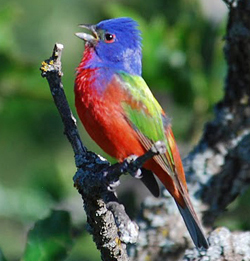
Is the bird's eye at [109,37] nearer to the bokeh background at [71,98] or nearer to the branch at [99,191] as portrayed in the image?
the bokeh background at [71,98]

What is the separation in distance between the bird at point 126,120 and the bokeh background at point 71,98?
632mm

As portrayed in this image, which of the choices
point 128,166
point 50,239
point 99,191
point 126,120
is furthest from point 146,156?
point 126,120

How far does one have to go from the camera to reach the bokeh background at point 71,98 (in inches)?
220

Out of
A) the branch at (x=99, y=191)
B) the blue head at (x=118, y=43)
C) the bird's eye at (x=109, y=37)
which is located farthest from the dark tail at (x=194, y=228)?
the bird's eye at (x=109, y=37)

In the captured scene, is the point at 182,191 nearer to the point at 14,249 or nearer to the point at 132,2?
the point at 14,249

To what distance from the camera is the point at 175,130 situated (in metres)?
6.00

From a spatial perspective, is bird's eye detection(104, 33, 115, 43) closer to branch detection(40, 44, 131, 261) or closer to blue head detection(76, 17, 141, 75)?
blue head detection(76, 17, 141, 75)

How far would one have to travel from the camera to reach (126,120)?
14.9 feet

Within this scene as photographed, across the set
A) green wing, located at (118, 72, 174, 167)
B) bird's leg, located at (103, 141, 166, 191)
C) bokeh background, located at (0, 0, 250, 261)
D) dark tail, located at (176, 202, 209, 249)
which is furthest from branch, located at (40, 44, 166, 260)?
bokeh background, located at (0, 0, 250, 261)

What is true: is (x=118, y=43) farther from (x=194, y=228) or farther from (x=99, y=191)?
(x=99, y=191)

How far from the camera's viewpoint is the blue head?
4859mm

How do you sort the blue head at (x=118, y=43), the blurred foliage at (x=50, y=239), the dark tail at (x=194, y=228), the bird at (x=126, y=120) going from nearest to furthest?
the blurred foliage at (x=50, y=239) → the dark tail at (x=194, y=228) → the bird at (x=126, y=120) → the blue head at (x=118, y=43)

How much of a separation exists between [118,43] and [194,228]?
51.4 inches

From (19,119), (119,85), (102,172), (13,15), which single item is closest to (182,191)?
(119,85)
